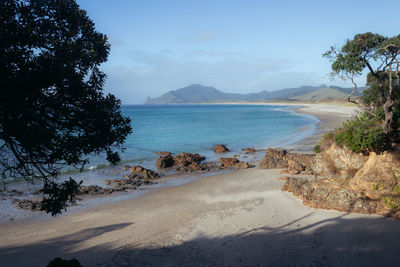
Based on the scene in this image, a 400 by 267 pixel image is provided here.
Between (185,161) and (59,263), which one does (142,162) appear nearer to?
(185,161)

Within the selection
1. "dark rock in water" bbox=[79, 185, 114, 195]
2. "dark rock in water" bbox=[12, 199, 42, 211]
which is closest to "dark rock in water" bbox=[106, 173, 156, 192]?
"dark rock in water" bbox=[79, 185, 114, 195]

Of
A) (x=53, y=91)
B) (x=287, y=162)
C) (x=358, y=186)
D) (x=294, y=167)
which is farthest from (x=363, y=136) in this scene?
(x=53, y=91)

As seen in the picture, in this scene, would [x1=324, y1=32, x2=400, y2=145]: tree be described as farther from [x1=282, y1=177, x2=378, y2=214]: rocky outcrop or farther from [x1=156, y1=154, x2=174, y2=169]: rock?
[x1=156, y1=154, x2=174, y2=169]: rock

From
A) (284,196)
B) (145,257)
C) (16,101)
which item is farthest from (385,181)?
(16,101)

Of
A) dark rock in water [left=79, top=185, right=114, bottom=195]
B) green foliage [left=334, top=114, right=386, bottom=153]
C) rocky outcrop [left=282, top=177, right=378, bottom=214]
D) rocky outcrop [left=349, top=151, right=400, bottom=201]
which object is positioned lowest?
dark rock in water [left=79, top=185, right=114, bottom=195]

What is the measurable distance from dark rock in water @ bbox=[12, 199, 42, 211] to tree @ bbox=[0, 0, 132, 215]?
9.25m

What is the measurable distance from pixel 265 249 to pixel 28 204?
44.3 feet

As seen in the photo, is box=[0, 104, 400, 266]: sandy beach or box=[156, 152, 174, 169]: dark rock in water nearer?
box=[0, 104, 400, 266]: sandy beach

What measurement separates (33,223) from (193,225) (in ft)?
26.0

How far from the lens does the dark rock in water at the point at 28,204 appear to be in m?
14.4

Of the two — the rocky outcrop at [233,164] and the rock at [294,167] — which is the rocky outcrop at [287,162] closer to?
the rock at [294,167]

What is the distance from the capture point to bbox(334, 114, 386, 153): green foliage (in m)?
11.6

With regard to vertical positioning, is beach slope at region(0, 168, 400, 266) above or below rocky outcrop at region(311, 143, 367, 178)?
below

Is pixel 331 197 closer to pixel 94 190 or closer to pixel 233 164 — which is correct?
pixel 233 164
